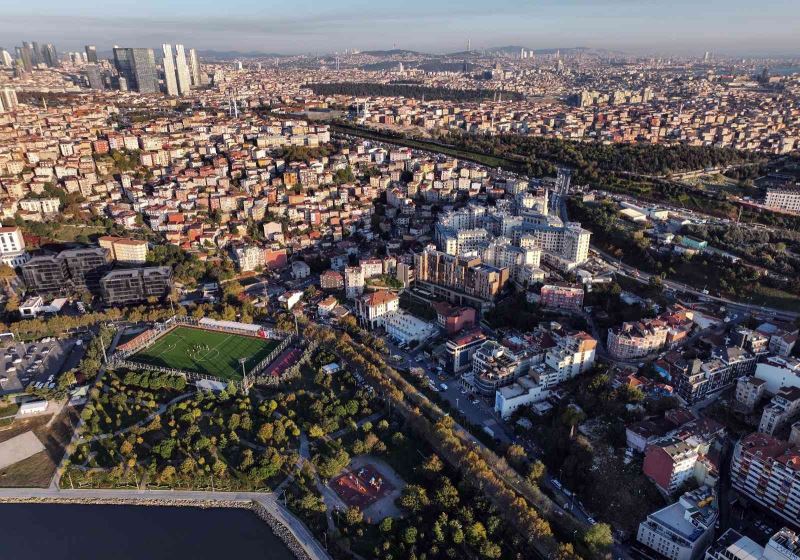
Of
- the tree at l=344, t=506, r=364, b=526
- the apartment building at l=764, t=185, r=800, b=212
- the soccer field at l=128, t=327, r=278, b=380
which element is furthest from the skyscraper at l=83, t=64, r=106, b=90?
the tree at l=344, t=506, r=364, b=526

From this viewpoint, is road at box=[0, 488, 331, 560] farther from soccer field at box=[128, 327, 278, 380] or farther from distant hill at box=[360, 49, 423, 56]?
distant hill at box=[360, 49, 423, 56]

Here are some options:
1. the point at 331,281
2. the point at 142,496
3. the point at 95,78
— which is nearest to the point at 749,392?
the point at 331,281

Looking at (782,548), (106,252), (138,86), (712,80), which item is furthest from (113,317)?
(712,80)

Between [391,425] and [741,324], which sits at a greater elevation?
[741,324]

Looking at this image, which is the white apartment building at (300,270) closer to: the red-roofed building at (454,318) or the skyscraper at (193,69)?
the red-roofed building at (454,318)

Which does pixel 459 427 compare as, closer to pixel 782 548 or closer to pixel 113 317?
pixel 782 548

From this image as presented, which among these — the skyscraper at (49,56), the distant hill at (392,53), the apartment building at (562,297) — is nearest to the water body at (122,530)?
the apartment building at (562,297)
